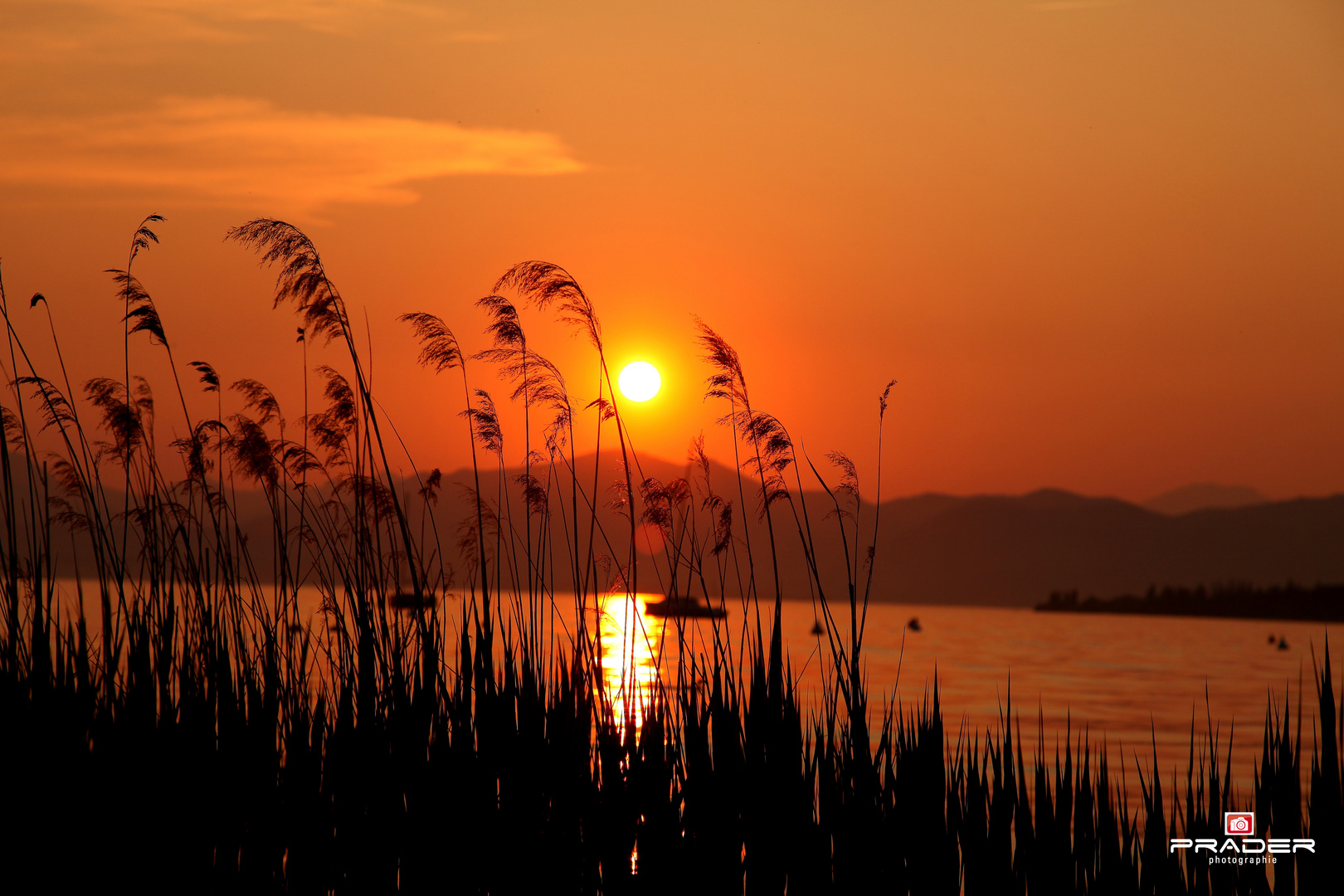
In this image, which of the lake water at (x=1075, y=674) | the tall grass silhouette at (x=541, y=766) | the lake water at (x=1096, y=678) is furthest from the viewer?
the lake water at (x=1096, y=678)

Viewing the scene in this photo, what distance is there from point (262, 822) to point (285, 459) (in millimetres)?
2042

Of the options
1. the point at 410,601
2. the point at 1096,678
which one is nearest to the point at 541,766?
the point at 410,601

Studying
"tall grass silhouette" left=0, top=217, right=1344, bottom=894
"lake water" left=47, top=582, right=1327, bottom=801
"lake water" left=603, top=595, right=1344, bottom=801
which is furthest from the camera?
"lake water" left=603, top=595, right=1344, bottom=801

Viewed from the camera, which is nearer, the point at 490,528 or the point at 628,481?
the point at 628,481

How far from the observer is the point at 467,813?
12.2ft

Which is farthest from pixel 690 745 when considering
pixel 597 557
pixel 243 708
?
pixel 243 708

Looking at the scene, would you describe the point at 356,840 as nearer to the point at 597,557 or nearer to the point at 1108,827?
the point at 597,557

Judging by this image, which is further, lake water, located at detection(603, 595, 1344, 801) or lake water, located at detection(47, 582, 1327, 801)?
lake water, located at detection(603, 595, 1344, 801)

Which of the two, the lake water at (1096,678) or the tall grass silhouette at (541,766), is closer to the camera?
the tall grass silhouette at (541,766)

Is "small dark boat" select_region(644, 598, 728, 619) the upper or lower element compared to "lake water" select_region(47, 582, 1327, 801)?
upper

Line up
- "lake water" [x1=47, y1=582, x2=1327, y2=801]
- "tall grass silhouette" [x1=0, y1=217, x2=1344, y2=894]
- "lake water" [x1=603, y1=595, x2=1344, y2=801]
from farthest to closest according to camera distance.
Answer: "lake water" [x1=603, y1=595, x2=1344, y2=801], "lake water" [x1=47, y1=582, x2=1327, y2=801], "tall grass silhouette" [x1=0, y1=217, x2=1344, y2=894]

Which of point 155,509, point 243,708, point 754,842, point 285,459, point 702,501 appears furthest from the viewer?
point 285,459

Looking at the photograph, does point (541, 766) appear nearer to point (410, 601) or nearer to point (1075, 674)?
point (410, 601)

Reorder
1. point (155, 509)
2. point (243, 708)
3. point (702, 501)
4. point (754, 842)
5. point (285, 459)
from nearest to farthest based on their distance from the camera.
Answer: point (754, 842) < point (243, 708) < point (702, 501) < point (155, 509) < point (285, 459)
